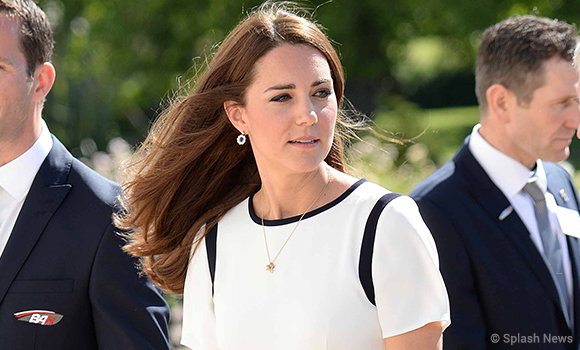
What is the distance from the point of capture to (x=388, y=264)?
7.46 feet

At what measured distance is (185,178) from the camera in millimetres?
2971

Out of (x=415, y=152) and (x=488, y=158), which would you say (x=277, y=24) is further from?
(x=415, y=152)

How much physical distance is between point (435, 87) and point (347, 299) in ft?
108

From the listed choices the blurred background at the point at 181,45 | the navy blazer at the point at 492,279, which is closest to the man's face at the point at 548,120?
the navy blazer at the point at 492,279

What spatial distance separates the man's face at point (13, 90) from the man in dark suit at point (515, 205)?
1.69 metres

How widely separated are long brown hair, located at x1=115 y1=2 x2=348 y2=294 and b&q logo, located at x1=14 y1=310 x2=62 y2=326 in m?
0.35

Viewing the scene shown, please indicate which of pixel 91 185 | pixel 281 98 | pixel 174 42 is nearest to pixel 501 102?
pixel 281 98

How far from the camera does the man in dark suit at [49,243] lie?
105 inches

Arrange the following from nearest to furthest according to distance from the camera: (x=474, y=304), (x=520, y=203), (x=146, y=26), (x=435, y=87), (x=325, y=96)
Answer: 1. (x=325, y=96)
2. (x=474, y=304)
3. (x=520, y=203)
4. (x=146, y=26)
5. (x=435, y=87)

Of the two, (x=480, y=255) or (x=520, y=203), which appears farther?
(x=520, y=203)

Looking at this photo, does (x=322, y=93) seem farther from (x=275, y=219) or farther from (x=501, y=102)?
Answer: (x=501, y=102)

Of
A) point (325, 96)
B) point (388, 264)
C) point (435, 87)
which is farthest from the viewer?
point (435, 87)

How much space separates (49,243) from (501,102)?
216cm

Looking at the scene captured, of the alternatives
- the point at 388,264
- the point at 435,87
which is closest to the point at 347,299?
the point at 388,264
